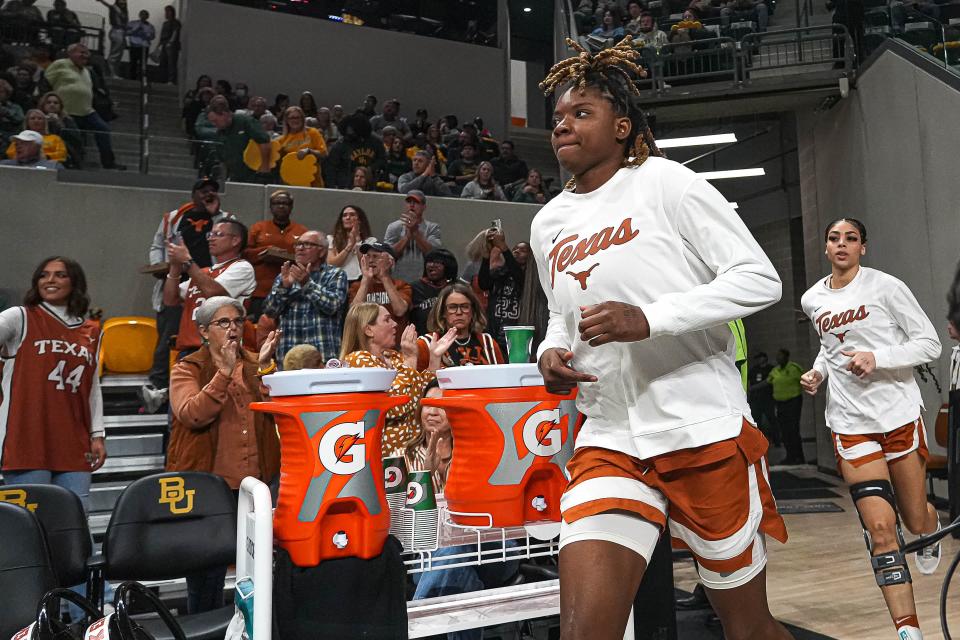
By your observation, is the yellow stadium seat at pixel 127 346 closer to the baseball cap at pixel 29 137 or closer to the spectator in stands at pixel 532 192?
the baseball cap at pixel 29 137

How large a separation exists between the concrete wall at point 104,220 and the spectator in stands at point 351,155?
27 cm

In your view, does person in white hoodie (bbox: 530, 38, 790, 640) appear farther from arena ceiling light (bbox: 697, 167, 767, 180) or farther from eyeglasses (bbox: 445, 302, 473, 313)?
arena ceiling light (bbox: 697, 167, 767, 180)

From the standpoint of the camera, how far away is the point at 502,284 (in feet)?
19.9

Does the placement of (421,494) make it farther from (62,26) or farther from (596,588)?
(62,26)

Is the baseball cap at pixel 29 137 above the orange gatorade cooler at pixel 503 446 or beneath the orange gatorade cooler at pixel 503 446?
above

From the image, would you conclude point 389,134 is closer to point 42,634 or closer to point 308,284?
point 308,284

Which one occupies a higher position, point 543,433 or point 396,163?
point 396,163

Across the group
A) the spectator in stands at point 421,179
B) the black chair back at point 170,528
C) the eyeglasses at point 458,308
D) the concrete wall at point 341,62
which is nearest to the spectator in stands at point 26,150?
the spectator in stands at point 421,179

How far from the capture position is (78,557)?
3010 mm

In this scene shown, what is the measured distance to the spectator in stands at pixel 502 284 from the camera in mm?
5914

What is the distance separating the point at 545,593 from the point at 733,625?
61cm

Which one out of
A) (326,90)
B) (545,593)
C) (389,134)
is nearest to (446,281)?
(545,593)

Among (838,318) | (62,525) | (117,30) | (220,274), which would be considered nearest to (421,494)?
(62,525)

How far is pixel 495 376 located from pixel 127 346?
5339 mm
